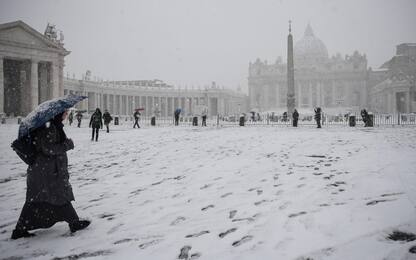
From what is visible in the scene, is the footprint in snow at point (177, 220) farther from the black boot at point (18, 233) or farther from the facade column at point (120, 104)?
the facade column at point (120, 104)

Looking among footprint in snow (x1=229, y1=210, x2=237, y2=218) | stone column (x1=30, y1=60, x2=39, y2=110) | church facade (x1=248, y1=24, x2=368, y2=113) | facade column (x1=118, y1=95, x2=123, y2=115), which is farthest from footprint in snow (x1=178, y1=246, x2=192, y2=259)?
church facade (x1=248, y1=24, x2=368, y2=113)

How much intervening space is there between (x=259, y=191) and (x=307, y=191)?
2.64ft

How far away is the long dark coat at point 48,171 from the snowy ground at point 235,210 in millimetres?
547

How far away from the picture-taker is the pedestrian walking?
170 inches

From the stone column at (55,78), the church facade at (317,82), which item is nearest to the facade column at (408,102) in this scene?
the church facade at (317,82)

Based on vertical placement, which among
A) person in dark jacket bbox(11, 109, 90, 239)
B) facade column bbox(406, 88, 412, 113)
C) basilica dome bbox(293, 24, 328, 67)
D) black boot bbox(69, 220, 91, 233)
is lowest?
black boot bbox(69, 220, 91, 233)

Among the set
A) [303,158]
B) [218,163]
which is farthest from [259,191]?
[303,158]

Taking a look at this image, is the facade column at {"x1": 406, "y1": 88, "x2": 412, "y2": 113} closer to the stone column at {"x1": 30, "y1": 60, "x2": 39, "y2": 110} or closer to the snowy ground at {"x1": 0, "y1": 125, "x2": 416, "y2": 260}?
the stone column at {"x1": 30, "y1": 60, "x2": 39, "y2": 110}

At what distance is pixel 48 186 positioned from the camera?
4.34 meters

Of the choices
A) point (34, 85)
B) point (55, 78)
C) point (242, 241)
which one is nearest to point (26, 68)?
point (34, 85)

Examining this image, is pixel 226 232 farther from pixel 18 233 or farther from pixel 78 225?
pixel 18 233

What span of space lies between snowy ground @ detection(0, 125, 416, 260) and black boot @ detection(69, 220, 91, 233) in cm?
9

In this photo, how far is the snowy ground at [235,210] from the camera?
3711 mm

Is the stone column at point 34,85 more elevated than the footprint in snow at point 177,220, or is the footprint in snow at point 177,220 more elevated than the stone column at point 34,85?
the stone column at point 34,85
